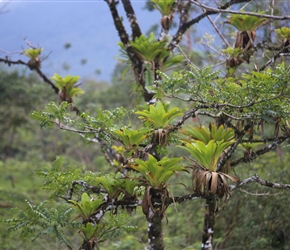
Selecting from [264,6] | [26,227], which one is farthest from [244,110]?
[264,6]

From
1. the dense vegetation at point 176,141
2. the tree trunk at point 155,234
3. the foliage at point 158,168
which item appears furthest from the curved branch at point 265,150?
the foliage at point 158,168

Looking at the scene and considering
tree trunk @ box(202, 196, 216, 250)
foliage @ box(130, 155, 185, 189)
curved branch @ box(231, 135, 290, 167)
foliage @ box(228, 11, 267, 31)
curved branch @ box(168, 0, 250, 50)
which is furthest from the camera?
curved branch @ box(168, 0, 250, 50)

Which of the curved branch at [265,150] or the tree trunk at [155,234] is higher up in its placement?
the curved branch at [265,150]

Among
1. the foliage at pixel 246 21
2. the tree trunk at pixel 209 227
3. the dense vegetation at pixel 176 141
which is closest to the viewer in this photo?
the dense vegetation at pixel 176 141

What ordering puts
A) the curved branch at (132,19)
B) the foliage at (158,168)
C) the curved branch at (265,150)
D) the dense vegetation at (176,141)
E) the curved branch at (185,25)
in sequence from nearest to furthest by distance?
the foliage at (158,168), the dense vegetation at (176,141), the curved branch at (265,150), the curved branch at (185,25), the curved branch at (132,19)

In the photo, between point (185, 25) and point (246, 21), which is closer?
point (246, 21)

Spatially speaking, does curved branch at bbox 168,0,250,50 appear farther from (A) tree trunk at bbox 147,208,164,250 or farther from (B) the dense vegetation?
(A) tree trunk at bbox 147,208,164,250

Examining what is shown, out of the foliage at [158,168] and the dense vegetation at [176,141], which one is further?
the dense vegetation at [176,141]

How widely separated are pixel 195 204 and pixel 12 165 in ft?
24.3

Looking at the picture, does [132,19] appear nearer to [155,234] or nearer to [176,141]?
[176,141]

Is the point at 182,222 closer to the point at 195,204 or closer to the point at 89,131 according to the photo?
the point at 195,204

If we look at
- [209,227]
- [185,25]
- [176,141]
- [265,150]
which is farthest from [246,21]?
[209,227]

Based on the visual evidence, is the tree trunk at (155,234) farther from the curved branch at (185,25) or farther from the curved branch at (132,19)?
the curved branch at (132,19)

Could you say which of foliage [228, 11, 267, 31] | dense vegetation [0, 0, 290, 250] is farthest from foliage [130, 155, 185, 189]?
foliage [228, 11, 267, 31]
